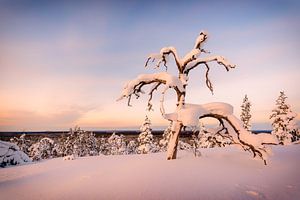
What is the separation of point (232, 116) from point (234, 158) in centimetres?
160

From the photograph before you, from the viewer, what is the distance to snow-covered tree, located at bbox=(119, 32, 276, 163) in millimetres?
9958

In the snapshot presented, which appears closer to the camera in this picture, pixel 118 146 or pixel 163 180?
pixel 163 180

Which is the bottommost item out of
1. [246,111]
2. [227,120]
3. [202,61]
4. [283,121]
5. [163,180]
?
[163,180]

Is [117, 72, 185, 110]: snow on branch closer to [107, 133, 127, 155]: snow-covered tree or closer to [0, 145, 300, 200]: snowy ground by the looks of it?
[0, 145, 300, 200]: snowy ground

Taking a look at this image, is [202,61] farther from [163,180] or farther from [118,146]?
[118,146]

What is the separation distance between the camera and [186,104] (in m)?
10.7

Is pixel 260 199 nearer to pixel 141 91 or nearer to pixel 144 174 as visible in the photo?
pixel 144 174

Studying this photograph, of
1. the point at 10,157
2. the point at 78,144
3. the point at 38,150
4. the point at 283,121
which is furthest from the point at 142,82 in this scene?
the point at 78,144

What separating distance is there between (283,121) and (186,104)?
34.9m

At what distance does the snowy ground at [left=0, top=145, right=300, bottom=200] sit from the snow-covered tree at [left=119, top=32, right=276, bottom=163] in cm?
77

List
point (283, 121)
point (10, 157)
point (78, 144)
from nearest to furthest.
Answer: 1. point (10, 157)
2. point (283, 121)
3. point (78, 144)

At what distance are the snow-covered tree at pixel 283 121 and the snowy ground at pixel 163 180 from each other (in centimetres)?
3153

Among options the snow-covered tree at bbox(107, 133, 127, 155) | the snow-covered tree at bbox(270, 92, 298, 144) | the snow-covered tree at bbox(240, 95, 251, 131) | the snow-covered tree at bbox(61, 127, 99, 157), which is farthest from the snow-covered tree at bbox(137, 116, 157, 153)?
the snow-covered tree at bbox(240, 95, 251, 131)

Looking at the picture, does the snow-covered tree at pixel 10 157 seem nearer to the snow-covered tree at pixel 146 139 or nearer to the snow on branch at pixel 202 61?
the snow on branch at pixel 202 61
